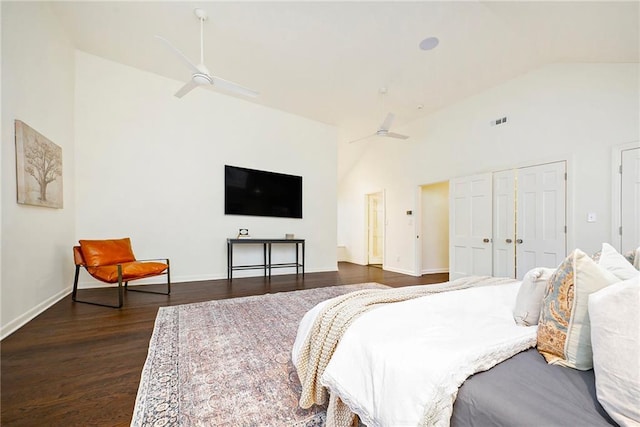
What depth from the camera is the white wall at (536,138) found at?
3.07 metres

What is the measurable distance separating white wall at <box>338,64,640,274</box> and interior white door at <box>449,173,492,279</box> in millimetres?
279

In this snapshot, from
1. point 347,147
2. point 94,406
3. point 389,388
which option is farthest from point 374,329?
point 347,147

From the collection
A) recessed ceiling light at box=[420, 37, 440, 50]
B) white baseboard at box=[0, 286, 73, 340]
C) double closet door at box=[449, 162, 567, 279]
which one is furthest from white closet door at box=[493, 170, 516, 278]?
white baseboard at box=[0, 286, 73, 340]

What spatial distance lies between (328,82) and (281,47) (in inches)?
41.5

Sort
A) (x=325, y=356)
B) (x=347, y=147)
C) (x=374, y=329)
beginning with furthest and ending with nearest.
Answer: (x=347, y=147) → (x=325, y=356) → (x=374, y=329)

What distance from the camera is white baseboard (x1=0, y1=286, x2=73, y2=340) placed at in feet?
7.05

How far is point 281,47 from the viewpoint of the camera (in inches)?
137

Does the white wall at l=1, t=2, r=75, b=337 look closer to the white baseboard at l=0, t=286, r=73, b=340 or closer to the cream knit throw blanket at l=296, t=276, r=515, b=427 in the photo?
the white baseboard at l=0, t=286, r=73, b=340

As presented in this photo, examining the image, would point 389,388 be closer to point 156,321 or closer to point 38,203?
point 156,321

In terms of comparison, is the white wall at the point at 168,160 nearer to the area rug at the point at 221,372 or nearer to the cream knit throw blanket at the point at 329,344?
the area rug at the point at 221,372

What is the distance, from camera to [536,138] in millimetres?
3730

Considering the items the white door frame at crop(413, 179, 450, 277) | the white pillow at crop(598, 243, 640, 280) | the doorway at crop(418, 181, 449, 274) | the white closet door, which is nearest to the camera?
the white pillow at crop(598, 243, 640, 280)

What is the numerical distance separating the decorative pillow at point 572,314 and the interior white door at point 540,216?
3497 millimetres

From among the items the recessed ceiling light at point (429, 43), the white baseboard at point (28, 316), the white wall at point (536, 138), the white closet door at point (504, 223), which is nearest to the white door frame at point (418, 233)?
the white wall at point (536, 138)
